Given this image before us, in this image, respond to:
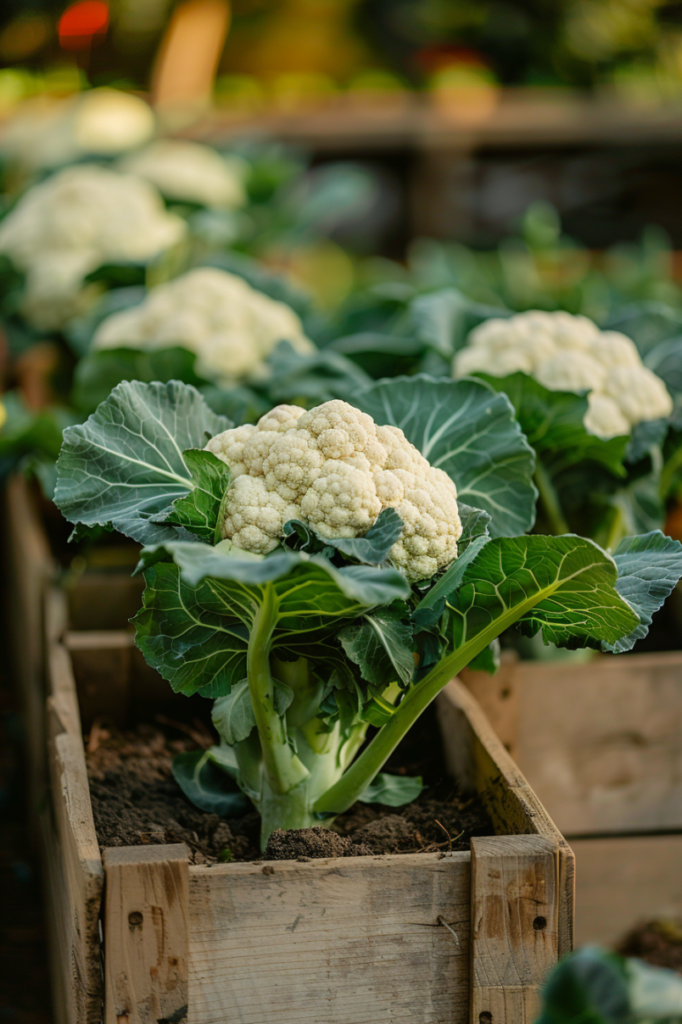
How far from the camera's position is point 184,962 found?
750 mm

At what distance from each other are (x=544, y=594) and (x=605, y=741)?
55 cm

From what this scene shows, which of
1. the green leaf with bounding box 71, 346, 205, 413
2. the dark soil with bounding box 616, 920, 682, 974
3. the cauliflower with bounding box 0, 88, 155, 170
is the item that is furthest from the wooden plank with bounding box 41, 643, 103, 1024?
the cauliflower with bounding box 0, 88, 155, 170

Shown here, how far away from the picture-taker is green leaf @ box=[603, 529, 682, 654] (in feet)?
2.73

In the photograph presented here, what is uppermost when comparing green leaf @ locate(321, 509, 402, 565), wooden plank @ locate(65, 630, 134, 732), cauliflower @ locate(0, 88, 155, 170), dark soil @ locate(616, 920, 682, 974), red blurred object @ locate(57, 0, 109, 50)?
red blurred object @ locate(57, 0, 109, 50)

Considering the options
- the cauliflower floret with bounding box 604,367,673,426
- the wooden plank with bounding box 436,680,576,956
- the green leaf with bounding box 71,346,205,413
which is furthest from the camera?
the green leaf with bounding box 71,346,205,413

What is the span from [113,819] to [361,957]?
0.92ft

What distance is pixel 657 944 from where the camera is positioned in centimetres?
124

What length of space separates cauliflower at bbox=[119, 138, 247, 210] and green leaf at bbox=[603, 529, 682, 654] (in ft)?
6.43

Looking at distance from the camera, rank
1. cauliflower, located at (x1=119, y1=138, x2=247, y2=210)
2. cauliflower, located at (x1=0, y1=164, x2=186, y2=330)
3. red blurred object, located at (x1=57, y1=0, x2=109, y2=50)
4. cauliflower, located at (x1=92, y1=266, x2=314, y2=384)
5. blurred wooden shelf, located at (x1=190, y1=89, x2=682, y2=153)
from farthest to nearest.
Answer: red blurred object, located at (x1=57, y1=0, x2=109, y2=50), blurred wooden shelf, located at (x1=190, y1=89, x2=682, y2=153), cauliflower, located at (x1=119, y1=138, x2=247, y2=210), cauliflower, located at (x1=0, y1=164, x2=186, y2=330), cauliflower, located at (x1=92, y1=266, x2=314, y2=384)

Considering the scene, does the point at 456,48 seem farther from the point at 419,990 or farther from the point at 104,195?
the point at 419,990

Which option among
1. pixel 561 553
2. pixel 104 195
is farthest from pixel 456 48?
pixel 561 553

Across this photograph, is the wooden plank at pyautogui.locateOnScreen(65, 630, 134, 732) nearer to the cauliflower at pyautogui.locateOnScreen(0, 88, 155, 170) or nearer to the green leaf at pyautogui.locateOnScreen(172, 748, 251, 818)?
the green leaf at pyautogui.locateOnScreen(172, 748, 251, 818)

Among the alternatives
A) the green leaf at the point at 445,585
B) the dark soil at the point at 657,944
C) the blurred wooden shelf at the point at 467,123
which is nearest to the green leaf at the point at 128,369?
the green leaf at the point at 445,585

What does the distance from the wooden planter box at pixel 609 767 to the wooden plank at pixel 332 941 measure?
0.47 meters
